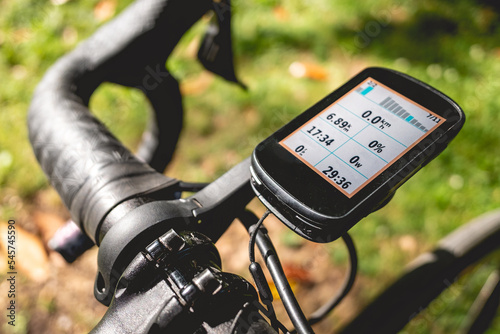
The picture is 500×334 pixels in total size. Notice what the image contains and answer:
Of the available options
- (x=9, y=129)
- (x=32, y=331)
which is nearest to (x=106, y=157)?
(x=32, y=331)

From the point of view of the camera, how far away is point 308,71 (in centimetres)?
252

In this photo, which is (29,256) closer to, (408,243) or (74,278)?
(74,278)

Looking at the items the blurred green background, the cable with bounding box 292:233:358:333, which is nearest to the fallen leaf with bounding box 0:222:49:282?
the blurred green background

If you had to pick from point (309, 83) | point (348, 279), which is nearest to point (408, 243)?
point (309, 83)

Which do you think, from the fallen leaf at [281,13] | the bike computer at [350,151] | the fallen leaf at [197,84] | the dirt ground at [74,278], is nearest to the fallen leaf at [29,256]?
the dirt ground at [74,278]

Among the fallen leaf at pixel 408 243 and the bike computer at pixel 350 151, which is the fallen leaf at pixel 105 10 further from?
the bike computer at pixel 350 151

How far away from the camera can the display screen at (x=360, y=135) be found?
0.72m

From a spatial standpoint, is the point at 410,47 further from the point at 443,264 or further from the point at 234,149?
the point at 443,264

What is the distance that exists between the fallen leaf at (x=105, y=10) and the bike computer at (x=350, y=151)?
7.91ft

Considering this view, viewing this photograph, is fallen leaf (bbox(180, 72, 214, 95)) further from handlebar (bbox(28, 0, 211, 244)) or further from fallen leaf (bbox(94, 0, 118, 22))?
handlebar (bbox(28, 0, 211, 244))

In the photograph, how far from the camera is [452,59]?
252 cm

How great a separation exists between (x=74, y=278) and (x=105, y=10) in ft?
5.88

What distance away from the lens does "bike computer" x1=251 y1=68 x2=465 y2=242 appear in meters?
0.68

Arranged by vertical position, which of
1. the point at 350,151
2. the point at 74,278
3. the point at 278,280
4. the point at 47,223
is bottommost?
the point at 74,278
